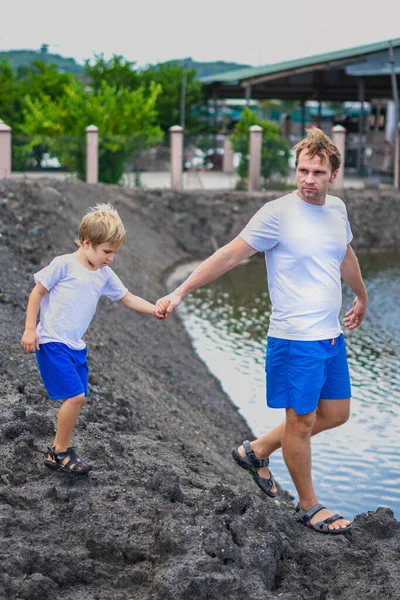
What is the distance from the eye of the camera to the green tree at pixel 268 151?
2778 cm

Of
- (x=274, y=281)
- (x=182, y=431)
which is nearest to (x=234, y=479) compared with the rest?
(x=182, y=431)

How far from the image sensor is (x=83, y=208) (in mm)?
21562

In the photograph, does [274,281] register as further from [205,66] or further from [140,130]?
[205,66]

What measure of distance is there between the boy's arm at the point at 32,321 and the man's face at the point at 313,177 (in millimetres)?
1619

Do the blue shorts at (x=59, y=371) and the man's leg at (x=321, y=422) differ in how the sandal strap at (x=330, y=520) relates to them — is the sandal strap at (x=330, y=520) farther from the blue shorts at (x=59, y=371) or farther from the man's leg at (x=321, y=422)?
the blue shorts at (x=59, y=371)

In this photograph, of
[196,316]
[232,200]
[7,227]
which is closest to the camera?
[7,227]

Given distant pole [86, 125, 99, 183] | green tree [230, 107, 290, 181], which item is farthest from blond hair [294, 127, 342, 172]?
green tree [230, 107, 290, 181]

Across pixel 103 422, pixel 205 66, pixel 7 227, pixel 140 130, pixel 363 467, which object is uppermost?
pixel 205 66

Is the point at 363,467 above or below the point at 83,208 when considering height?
below

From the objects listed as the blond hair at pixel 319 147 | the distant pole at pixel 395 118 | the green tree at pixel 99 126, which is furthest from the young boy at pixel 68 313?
the distant pole at pixel 395 118

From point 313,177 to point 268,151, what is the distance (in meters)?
22.7

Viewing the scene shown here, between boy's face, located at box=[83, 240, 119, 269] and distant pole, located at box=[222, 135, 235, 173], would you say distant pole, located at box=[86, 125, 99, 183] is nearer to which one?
distant pole, located at box=[222, 135, 235, 173]

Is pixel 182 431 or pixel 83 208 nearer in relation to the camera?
pixel 182 431

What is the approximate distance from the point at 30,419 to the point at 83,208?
1565cm
